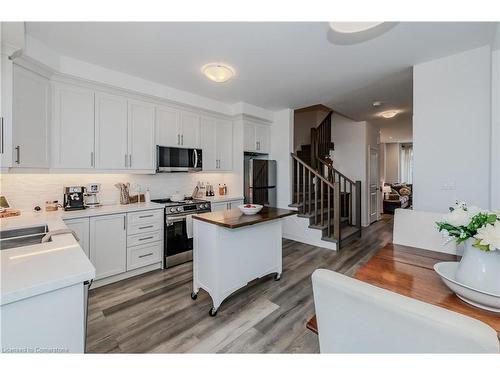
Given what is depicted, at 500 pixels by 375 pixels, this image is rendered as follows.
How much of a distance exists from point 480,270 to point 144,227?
10.1 feet

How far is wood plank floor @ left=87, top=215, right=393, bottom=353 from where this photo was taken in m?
1.72

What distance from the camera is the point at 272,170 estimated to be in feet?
15.1

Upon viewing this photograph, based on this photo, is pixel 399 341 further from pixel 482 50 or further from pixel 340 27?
pixel 482 50

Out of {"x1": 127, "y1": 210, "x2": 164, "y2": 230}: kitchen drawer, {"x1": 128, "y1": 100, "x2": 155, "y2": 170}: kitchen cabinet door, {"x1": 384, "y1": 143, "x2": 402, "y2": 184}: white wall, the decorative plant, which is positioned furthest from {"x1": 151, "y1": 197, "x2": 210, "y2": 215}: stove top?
{"x1": 384, "y1": 143, "x2": 402, "y2": 184}: white wall

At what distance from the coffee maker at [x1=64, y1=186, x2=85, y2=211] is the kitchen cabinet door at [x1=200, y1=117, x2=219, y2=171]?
179cm

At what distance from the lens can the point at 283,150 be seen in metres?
4.64

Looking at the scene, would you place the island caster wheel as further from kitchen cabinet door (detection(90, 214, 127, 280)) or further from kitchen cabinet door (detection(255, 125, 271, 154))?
kitchen cabinet door (detection(255, 125, 271, 154))

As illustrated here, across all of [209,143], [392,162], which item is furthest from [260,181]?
[392,162]

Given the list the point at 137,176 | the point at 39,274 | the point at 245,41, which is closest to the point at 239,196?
the point at 137,176

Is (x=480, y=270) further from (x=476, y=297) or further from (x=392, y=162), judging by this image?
(x=392, y=162)

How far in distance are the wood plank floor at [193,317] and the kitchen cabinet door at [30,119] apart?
1.57 meters

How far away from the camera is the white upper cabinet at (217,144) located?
3884 millimetres

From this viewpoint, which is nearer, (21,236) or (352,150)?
(21,236)
